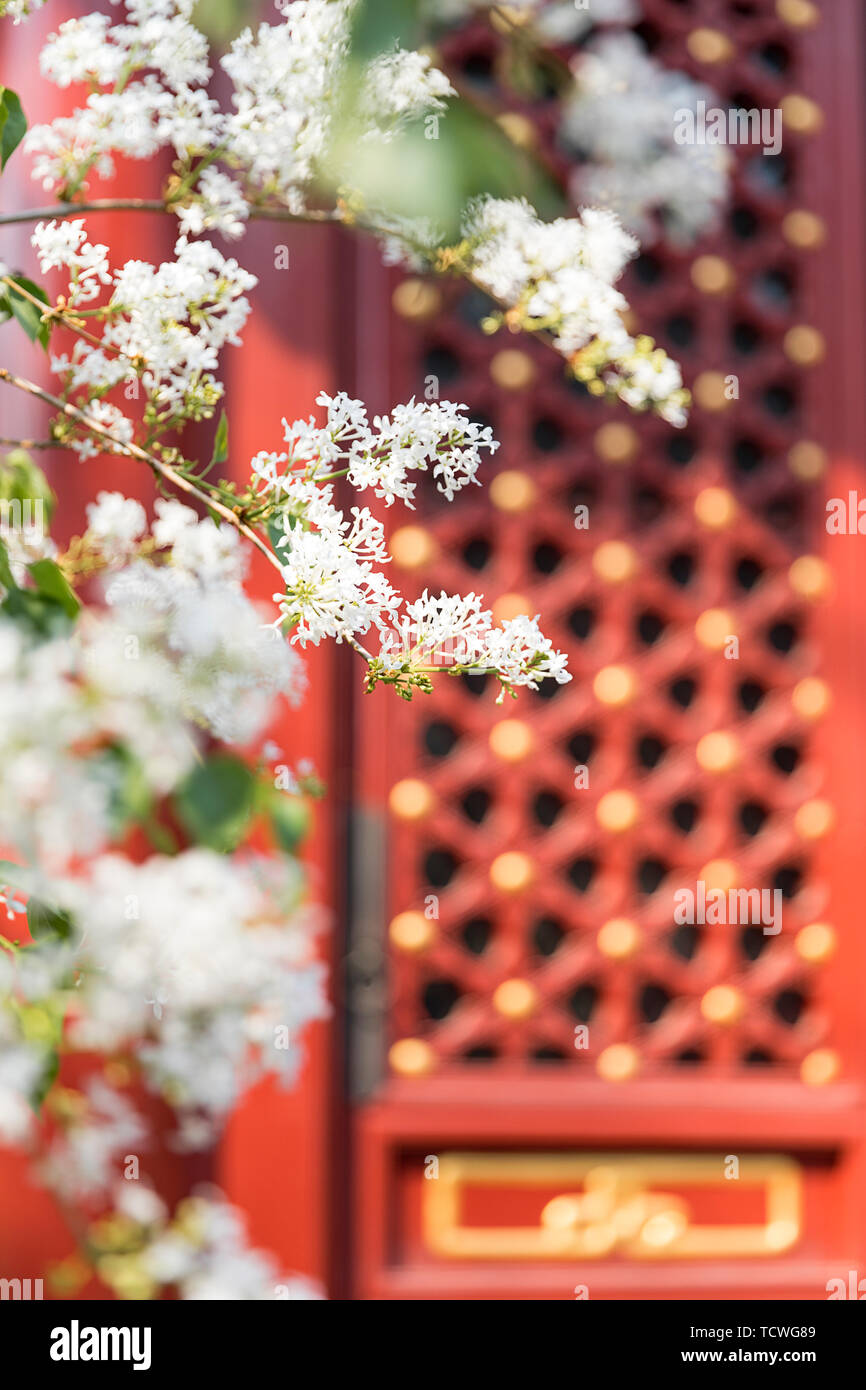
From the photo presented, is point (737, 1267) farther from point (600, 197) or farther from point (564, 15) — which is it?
point (564, 15)

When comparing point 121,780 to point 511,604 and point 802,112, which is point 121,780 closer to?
point 511,604

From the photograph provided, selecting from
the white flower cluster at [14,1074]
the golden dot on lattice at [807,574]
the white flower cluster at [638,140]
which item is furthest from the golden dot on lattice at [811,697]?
the white flower cluster at [14,1074]

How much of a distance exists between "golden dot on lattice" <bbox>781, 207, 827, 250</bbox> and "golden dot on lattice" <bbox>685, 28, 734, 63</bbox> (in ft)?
0.73

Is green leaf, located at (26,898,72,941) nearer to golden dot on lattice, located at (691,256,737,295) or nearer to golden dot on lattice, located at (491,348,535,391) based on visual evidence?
golden dot on lattice, located at (491,348,535,391)

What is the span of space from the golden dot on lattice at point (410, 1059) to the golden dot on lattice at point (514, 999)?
11 centimetres

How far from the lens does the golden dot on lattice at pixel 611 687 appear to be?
1622 millimetres

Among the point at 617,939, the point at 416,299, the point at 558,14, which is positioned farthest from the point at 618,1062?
the point at 558,14

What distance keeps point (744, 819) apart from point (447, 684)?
46 cm

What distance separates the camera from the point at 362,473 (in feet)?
1.23

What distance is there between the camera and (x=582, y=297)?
0.42m

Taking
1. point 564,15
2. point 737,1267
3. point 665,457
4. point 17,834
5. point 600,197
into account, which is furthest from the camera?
point 665,457

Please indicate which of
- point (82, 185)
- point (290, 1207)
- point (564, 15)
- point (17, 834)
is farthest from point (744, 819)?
point (17, 834)

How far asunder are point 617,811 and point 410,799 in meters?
0.27

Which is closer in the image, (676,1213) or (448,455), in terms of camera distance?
(448,455)
